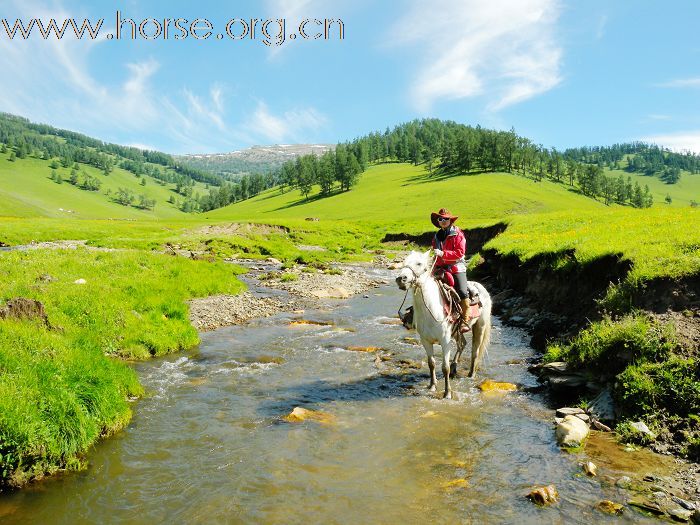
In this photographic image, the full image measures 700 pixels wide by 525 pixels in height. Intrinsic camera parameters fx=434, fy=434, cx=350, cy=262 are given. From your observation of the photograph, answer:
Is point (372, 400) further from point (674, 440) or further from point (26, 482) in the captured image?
point (26, 482)

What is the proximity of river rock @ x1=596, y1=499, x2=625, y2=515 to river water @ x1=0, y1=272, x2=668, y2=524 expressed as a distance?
5.1 inches

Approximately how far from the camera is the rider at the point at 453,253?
12.9 m

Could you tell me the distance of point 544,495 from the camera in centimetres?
729

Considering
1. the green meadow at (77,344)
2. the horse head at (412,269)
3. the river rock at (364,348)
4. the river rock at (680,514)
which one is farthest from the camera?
the river rock at (364,348)

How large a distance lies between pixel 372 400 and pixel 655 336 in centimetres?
736

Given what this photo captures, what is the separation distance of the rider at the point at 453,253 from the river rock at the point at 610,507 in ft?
21.5

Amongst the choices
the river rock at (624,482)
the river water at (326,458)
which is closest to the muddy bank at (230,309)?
the river water at (326,458)

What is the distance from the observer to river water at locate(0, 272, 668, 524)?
7.18 m

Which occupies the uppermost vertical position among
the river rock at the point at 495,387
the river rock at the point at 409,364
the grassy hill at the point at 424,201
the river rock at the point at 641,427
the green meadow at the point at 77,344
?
the grassy hill at the point at 424,201

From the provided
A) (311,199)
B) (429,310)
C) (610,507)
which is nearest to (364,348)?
(429,310)

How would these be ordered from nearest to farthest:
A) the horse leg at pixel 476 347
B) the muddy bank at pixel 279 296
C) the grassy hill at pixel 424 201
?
the horse leg at pixel 476 347 < the muddy bank at pixel 279 296 < the grassy hill at pixel 424 201

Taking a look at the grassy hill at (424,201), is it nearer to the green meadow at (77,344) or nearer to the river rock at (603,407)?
the green meadow at (77,344)

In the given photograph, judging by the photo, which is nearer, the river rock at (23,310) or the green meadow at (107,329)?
the green meadow at (107,329)

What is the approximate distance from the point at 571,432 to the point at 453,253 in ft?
18.2
